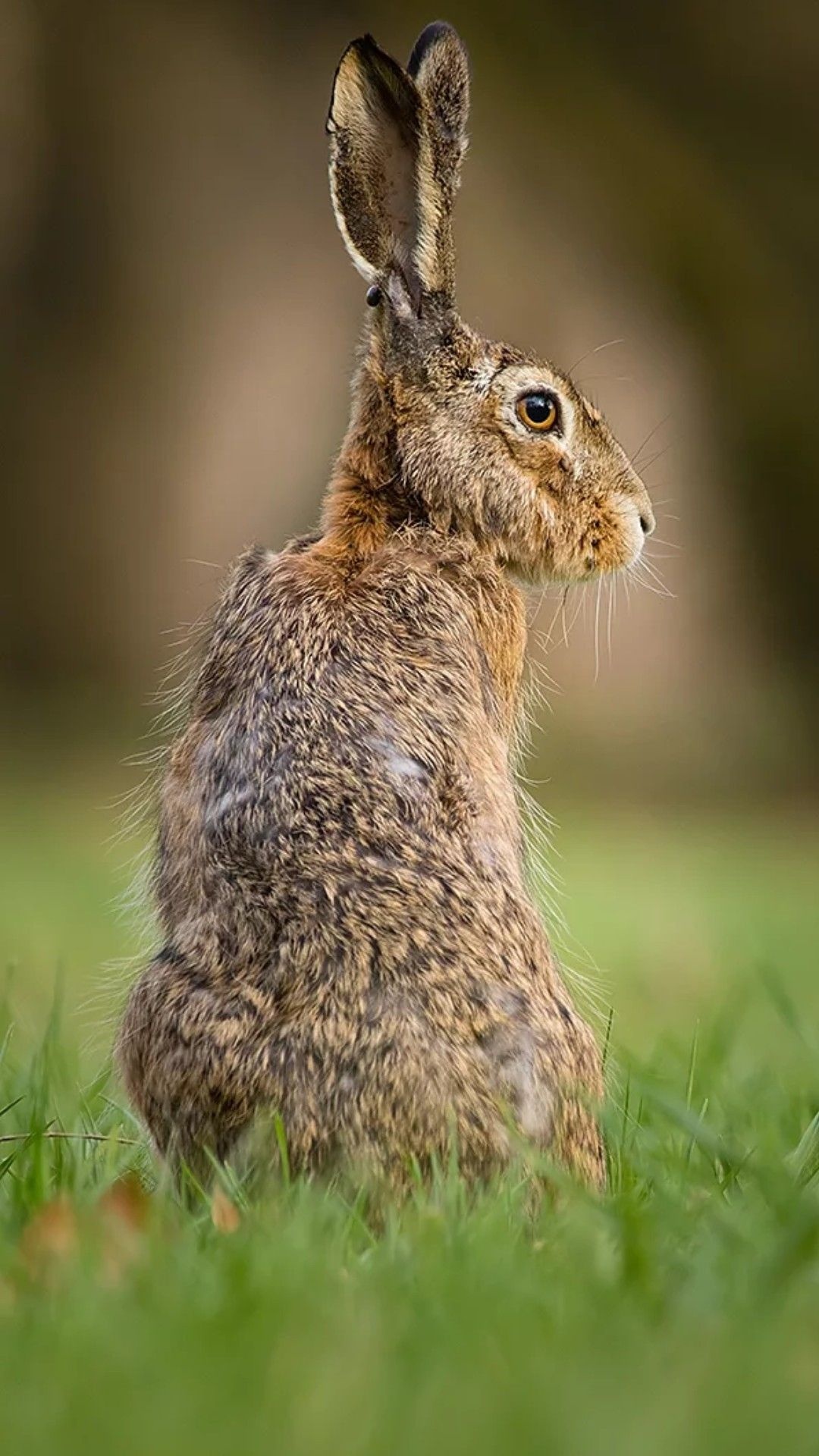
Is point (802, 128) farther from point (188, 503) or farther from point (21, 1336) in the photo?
point (21, 1336)

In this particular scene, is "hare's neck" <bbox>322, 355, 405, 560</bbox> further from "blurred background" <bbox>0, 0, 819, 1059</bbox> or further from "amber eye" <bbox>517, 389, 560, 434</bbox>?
"blurred background" <bbox>0, 0, 819, 1059</bbox>

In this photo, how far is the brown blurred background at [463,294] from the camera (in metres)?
12.2

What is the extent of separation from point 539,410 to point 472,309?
789 centimetres

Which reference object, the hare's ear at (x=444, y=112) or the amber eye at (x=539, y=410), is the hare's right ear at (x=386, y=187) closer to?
the hare's ear at (x=444, y=112)

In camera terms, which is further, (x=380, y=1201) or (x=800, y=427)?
(x=800, y=427)

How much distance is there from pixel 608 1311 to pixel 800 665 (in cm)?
1120

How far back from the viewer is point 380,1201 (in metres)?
2.70

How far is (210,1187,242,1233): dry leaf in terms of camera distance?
2.51 metres

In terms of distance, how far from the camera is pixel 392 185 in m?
3.77

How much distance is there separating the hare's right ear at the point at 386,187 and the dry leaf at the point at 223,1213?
197 cm

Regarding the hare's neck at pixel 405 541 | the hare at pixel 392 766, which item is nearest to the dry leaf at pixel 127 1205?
Answer: the hare at pixel 392 766

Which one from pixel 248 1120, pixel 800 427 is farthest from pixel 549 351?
pixel 248 1120

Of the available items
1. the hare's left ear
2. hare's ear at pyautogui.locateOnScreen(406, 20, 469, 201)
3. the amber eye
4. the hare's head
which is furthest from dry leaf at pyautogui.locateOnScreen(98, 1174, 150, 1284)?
hare's ear at pyautogui.locateOnScreen(406, 20, 469, 201)

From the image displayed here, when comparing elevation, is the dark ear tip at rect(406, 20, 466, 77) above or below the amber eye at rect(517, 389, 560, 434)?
above
